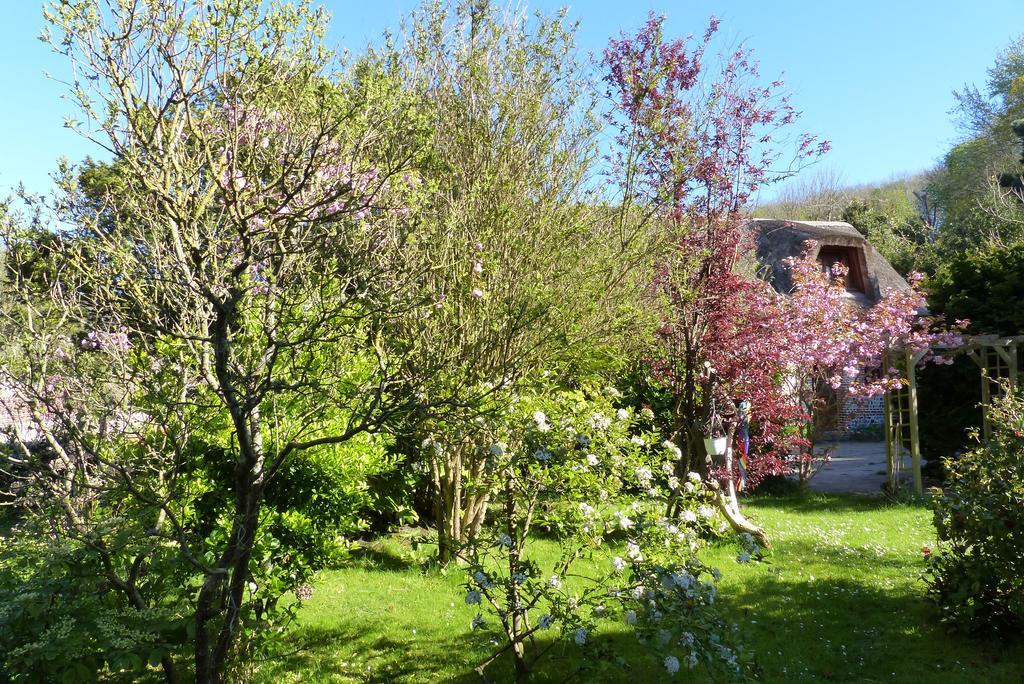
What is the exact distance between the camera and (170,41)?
10.3 feet

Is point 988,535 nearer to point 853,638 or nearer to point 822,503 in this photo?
point 853,638

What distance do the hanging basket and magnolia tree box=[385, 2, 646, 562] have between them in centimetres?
160

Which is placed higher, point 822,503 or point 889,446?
point 889,446

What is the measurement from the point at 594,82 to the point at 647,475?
5444mm

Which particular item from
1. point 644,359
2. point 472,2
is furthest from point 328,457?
point 644,359

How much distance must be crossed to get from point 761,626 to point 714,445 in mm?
2991

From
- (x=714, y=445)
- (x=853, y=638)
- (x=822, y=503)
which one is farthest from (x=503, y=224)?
(x=822, y=503)

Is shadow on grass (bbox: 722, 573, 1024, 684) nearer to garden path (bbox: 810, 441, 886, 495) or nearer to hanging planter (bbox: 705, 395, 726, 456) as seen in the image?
hanging planter (bbox: 705, 395, 726, 456)

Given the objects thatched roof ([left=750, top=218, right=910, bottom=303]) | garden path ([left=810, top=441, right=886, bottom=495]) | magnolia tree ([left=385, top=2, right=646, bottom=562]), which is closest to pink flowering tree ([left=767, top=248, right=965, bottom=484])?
garden path ([left=810, top=441, right=886, bottom=495])

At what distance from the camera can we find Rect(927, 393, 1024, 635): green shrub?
16.8 ft

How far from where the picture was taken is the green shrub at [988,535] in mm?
5113

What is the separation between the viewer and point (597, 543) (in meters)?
4.59

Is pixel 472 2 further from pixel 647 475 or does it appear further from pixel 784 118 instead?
pixel 647 475

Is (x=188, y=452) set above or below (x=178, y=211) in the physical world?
below
